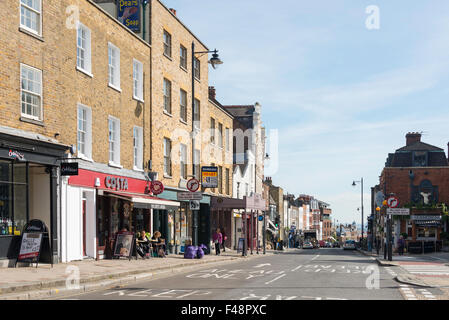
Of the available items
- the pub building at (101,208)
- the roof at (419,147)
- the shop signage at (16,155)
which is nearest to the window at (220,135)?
the pub building at (101,208)

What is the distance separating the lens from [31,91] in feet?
65.8

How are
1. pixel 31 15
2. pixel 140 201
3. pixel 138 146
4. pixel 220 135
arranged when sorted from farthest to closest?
pixel 220 135 < pixel 138 146 < pixel 140 201 < pixel 31 15

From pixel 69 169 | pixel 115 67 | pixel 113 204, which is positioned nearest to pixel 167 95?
pixel 115 67

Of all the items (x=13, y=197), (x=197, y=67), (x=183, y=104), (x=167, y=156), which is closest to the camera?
(x=13, y=197)

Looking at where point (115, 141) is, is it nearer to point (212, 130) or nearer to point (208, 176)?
point (208, 176)

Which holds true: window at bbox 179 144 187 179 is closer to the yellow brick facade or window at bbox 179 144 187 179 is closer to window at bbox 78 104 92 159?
the yellow brick facade

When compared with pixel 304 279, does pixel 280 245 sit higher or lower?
lower

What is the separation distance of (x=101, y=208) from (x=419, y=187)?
4441 cm

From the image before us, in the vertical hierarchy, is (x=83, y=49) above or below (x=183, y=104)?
above

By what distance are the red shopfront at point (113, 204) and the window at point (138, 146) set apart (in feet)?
2.73
